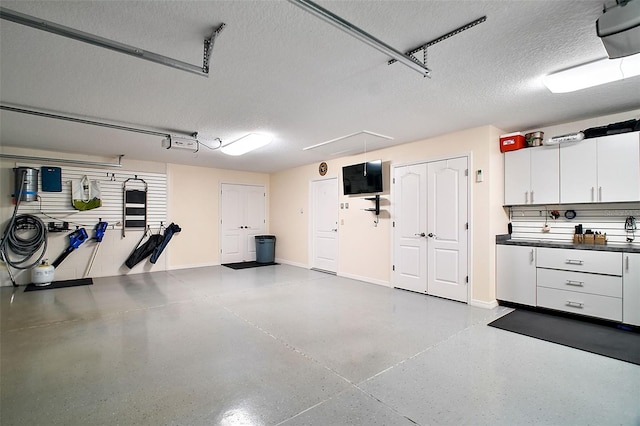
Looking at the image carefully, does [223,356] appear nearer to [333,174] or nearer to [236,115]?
[236,115]

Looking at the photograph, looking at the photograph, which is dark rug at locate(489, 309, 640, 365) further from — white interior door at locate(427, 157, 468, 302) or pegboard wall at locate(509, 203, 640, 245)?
pegboard wall at locate(509, 203, 640, 245)

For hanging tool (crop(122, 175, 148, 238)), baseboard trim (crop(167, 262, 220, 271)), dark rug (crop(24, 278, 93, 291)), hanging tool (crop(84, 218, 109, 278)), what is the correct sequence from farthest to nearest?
1. baseboard trim (crop(167, 262, 220, 271))
2. hanging tool (crop(122, 175, 148, 238))
3. hanging tool (crop(84, 218, 109, 278))
4. dark rug (crop(24, 278, 93, 291))

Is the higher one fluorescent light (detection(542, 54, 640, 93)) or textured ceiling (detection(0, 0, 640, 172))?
textured ceiling (detection(0, 0, 640, 172))

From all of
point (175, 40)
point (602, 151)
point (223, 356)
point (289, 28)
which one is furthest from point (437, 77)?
point (223, 356)

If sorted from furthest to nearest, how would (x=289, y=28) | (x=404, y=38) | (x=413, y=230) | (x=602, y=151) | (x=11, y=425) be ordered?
(x=413, y=230) → (x=602, y=151) → (x=404, y=38) → (x=289, y=28) → (x=11, y=425)

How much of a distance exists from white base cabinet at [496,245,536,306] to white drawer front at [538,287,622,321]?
138mm

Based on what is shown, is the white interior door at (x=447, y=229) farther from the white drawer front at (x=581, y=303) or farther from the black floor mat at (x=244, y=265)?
the black floor mat at (x=244, y=265)

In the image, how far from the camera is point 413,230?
5062 mm

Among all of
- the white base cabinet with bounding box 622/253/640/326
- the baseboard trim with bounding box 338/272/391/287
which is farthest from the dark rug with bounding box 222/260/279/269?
the white base cabinet with bounding box 622/253/640/326

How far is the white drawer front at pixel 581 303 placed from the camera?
A: 3428mm

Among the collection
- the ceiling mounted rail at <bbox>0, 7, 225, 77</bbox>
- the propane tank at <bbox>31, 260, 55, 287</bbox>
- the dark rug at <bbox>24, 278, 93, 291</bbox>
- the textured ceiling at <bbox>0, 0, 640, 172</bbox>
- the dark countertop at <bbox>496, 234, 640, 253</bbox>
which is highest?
the textured ceiling at <bbox>0, 0, 640, 172</bbox>

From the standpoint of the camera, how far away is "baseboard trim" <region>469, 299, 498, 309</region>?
13.7ft

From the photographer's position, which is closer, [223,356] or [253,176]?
[223,356]

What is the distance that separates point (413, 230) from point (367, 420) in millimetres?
3528
